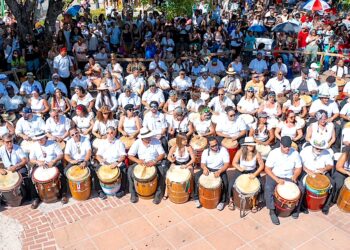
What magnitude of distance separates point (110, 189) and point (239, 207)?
2.53 meters

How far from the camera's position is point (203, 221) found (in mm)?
7480

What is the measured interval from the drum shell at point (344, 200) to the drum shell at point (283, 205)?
1.01 meters

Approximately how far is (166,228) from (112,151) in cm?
196

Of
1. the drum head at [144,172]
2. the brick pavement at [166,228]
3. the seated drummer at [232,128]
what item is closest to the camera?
the brick pavement at [166,228]

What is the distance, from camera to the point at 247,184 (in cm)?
739

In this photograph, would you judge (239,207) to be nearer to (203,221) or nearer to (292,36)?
(203,221)

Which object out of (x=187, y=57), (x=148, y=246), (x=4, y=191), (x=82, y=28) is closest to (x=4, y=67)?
(x=82, y=28)

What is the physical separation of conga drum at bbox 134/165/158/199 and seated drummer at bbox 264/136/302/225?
2.13 m

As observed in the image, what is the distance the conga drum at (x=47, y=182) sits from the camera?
25.2ft

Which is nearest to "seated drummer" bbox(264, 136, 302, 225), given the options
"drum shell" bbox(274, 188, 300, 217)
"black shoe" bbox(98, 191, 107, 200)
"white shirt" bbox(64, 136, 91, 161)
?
"drum shell" bbox(274, 188, 300, 217)

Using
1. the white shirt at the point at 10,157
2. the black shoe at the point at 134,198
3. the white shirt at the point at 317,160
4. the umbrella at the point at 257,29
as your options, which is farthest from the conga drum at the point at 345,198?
the umbrella at the point at 257,29

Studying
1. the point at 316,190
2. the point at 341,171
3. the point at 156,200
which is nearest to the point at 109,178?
the point at 156,200

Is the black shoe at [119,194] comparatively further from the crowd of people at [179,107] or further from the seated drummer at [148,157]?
the seated drummer at [148,157]

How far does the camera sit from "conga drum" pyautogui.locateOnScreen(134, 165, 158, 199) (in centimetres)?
773
